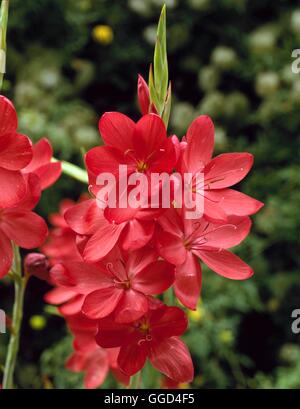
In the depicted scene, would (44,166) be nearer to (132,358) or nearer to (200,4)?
(132,358)

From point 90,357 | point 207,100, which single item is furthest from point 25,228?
point 207,100

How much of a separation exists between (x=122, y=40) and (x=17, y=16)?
283mm

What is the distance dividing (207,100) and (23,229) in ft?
4.13

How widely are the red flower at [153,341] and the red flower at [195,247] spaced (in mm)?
20

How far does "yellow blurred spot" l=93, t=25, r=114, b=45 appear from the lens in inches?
69.7

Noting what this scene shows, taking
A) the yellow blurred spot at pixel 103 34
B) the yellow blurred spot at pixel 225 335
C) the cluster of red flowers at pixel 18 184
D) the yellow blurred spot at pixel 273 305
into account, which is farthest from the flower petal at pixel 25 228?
the yellow blurred spot at pixel 103 34

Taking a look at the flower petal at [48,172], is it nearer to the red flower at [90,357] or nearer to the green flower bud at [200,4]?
the red flower at [90,357]

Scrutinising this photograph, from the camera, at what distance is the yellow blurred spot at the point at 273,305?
1.58 m

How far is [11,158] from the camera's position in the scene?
0.52 metres

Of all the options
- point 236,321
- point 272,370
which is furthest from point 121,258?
point 272,370

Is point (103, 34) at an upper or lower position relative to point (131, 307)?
upper

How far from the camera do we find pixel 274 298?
1.60 m
